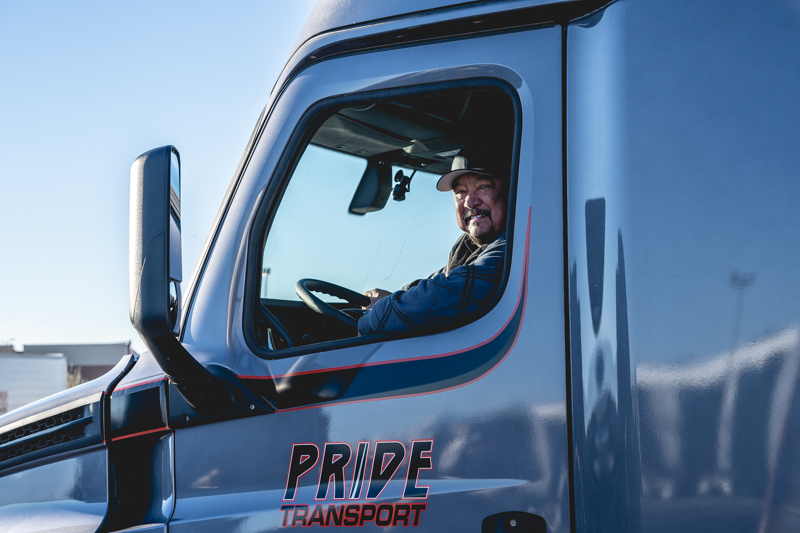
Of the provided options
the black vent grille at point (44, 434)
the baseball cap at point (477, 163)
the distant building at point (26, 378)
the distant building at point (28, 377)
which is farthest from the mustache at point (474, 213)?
the distant building at point (26, 378)

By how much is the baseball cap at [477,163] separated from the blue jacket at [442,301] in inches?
13.9

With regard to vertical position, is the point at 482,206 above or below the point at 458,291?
above

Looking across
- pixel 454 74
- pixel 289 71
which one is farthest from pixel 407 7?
pixel 289 71

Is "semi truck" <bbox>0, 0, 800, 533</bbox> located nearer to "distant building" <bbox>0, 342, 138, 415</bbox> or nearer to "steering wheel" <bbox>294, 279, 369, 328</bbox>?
"steering wheel" <bbox>294, 279, 369, 328</bbox>

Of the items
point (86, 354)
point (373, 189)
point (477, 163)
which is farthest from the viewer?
A: point (86, 354)

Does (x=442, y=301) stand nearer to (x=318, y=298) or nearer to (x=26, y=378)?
(x=318, y=298)

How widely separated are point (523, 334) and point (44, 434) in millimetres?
1432

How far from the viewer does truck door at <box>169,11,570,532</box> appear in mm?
1420

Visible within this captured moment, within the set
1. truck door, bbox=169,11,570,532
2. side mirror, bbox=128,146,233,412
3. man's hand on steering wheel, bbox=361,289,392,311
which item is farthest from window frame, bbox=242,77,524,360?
man's hand on steering wheel, bbox=361,289,392,311

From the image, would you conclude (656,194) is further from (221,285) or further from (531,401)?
(221,285)

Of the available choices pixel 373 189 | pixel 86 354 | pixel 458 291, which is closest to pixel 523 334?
pixel 458 291

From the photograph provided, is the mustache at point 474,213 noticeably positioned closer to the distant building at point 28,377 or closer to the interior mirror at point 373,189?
the interior mirror at point 373,189

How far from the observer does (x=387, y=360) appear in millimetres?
1551

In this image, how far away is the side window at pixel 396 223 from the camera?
67.3 inches
